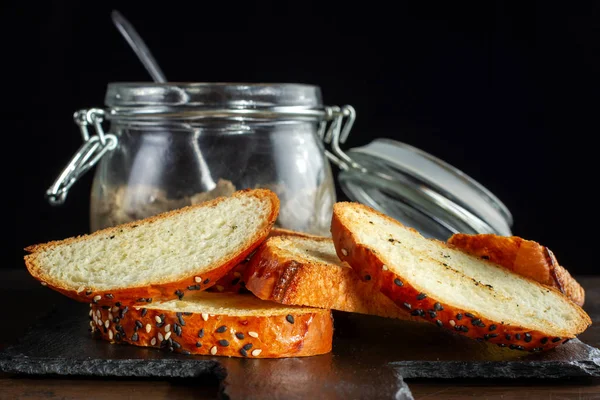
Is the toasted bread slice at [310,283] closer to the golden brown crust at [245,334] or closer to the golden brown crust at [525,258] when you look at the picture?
the golden brown crust at [245,334]

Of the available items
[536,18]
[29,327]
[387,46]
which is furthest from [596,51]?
[29,327]

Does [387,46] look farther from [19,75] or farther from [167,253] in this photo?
[167,253]

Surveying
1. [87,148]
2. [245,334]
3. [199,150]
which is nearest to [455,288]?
[245,334]

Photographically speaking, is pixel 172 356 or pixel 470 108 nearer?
pixel 172 356

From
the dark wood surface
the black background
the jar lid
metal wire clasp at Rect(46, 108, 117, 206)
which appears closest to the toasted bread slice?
the dark wood surface

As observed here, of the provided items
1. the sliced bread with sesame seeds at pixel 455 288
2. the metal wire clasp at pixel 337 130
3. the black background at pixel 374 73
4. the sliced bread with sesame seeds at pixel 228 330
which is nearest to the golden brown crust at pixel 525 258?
the sliced bread with sesame seeds at pixel 455 288

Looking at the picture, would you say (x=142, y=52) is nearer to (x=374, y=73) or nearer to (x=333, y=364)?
(x=374, y=73)
